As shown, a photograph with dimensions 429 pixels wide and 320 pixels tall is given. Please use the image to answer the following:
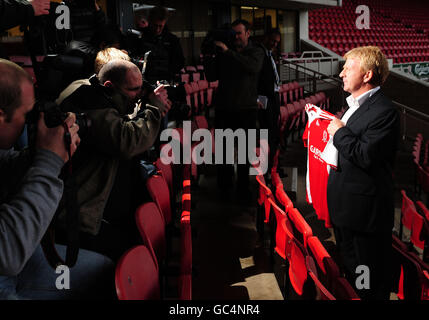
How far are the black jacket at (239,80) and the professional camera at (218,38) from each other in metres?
0.08

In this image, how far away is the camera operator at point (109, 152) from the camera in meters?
1.33

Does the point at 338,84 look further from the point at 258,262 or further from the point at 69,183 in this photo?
the point at 69,183

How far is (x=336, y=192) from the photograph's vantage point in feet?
5.73

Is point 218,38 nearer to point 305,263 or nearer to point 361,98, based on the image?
point 361,98

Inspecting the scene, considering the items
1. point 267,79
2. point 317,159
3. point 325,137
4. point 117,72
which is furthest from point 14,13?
point 267,79

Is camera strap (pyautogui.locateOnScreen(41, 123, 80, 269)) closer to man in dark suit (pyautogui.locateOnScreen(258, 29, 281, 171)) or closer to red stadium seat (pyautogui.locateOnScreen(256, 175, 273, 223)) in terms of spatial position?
red stadium seat (pyautogui.locateOnScreen(256, 175, 273, 223))

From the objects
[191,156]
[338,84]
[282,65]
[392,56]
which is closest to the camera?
[191,156]

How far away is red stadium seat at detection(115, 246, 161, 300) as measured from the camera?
40.9 inches
